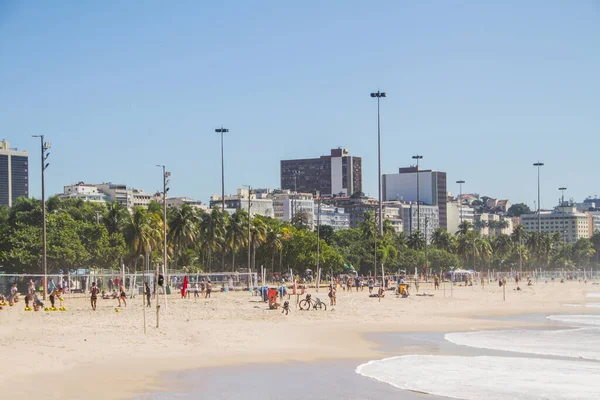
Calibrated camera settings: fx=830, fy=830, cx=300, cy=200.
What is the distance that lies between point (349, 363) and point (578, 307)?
130ft

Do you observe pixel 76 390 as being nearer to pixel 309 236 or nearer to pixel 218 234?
pixel 218 234

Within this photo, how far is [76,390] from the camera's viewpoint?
20.6m

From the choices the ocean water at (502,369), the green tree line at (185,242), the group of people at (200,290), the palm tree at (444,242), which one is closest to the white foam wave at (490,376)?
the ocean water at (502,369)

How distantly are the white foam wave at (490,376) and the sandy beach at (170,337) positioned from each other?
8.84ft

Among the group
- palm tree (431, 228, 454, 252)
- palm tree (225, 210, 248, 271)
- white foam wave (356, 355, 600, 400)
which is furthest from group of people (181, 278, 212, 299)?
palm tree (431, 228, 454, 252)

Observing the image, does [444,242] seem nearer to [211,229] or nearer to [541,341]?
[211,229]

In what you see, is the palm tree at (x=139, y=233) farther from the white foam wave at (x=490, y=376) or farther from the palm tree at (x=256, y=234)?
the white foam wave at (x=490, y=376)

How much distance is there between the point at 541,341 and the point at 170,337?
15.4 meters

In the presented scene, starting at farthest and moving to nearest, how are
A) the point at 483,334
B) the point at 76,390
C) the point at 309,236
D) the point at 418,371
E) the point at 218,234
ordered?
the point at 309,236 → the point at 218,234 → the point at 483,334 → the point at 418,371 → the point at 76,390

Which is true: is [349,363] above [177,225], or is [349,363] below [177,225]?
below

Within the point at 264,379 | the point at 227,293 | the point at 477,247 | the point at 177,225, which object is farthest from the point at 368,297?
the point at 477,247

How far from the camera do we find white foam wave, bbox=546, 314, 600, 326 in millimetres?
45719

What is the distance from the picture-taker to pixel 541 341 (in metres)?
34.7

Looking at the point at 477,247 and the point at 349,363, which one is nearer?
the point at 349,363
